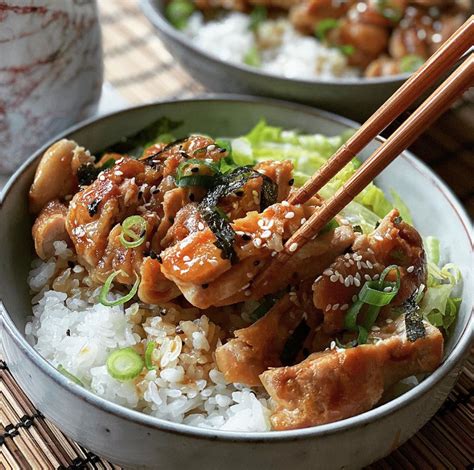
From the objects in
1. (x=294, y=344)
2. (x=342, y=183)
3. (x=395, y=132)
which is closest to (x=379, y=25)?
(x=342, y=183)

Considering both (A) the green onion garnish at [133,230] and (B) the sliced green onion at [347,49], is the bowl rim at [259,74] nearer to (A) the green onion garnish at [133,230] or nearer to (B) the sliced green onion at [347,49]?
(B) the sliced green onion at [347,49]

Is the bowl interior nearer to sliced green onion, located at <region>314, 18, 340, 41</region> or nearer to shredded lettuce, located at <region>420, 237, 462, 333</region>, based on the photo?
shredded lettuce, located at <region>420, 237, 462, 333</region>

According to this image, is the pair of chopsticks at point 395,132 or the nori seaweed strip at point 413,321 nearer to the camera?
the pair of chopsticks at point 395,132

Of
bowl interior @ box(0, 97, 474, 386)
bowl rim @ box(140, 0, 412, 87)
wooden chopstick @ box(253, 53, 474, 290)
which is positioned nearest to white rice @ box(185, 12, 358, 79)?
bowl rim @ box(140, 0, 412, 87)

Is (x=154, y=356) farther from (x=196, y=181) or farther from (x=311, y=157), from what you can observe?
(x=311, y=157)

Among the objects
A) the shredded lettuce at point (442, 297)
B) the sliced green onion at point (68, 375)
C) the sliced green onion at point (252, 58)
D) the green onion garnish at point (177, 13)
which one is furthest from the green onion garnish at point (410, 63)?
the sliced green onion at point (68, 375)
